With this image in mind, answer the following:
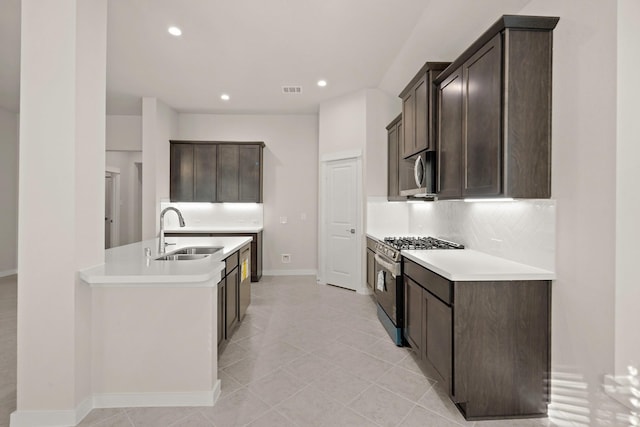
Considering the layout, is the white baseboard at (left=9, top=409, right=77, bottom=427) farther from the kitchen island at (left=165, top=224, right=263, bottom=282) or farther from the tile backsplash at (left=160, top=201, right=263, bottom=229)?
the tile backsplash at (left=160, top=201, right=263, bottom=229)

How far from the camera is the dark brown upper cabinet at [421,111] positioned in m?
2.81

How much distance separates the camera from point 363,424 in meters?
1.93

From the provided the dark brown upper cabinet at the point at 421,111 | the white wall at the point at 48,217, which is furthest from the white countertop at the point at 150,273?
the dark brown upper cabinet at the point at 421,111

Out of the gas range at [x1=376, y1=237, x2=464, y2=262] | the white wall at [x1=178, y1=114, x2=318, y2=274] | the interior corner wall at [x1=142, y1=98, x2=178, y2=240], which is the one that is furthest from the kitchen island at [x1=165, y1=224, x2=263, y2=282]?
the gas range at [x1=376, y1=237, x2=464, y2=262]

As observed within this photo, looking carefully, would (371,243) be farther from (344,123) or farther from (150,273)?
(150,273)

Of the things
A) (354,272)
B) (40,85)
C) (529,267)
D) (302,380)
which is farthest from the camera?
(354,272)

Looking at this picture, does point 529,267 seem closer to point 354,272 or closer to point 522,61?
point 522,61

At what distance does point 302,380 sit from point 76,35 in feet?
9.13

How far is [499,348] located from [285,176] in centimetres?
482

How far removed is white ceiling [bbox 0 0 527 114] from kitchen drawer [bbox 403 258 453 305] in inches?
82.3

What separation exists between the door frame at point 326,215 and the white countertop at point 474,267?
2.07 m

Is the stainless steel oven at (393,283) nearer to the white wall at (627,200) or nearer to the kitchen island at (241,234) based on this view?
the white wall at (627,200)

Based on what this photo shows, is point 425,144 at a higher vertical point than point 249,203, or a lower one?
higher

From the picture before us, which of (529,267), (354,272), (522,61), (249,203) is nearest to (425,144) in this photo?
(522,61)
